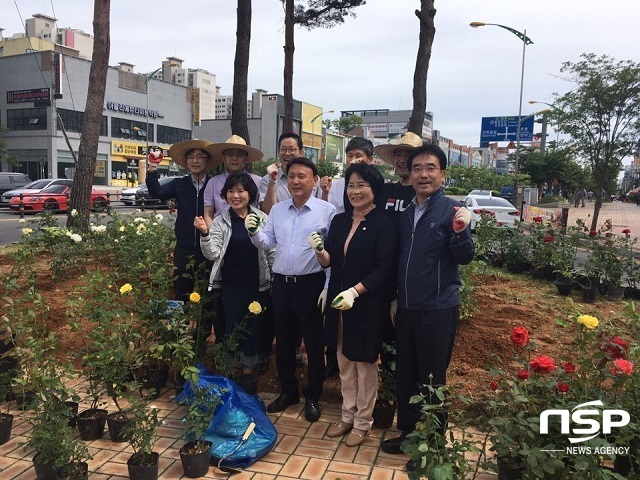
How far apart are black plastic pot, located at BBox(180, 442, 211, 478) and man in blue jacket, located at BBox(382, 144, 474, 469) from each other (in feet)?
3.90

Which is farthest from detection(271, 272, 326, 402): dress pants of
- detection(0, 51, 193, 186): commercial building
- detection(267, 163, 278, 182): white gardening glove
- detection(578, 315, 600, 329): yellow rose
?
detection(0, 51, 193, 186): commercial building

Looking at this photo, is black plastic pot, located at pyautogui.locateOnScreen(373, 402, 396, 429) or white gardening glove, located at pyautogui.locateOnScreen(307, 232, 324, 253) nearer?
white gardening glove, located at pyautogui.locateOnScreen(307, 232, 324, 253)

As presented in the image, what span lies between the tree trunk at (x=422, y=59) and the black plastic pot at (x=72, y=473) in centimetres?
636

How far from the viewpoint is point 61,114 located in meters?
36.5

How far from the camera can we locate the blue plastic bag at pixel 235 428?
2812 mm

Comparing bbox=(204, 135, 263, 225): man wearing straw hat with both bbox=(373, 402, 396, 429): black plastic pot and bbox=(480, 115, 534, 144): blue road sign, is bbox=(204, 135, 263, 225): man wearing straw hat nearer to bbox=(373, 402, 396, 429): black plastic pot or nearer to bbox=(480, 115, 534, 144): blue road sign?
bbox=(373, 402, 396, 429): black plastic pot

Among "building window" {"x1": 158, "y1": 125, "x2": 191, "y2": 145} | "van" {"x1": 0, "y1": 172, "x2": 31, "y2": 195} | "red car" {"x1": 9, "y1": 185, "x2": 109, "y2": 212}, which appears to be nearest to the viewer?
"red car" {"x1": 9, "y1": 185, "x2": 109, "y2": 212}

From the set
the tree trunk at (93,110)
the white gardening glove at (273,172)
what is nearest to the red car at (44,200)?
the tree trunk at (93,110)

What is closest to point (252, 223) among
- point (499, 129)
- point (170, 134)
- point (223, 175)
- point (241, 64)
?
point (223, 175)

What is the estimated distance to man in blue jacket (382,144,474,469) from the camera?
268 cm

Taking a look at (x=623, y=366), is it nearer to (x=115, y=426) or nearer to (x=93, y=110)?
(x=115, y=426)

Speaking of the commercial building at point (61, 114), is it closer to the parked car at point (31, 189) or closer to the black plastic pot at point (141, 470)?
the parked car at point (31, 189)

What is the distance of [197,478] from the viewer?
2.70 m

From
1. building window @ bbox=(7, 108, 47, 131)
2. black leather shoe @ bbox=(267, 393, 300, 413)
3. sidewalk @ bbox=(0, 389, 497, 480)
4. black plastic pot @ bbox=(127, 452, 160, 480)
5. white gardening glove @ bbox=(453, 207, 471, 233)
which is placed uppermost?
building window @ bbox=(7, 108, 47, 131)
